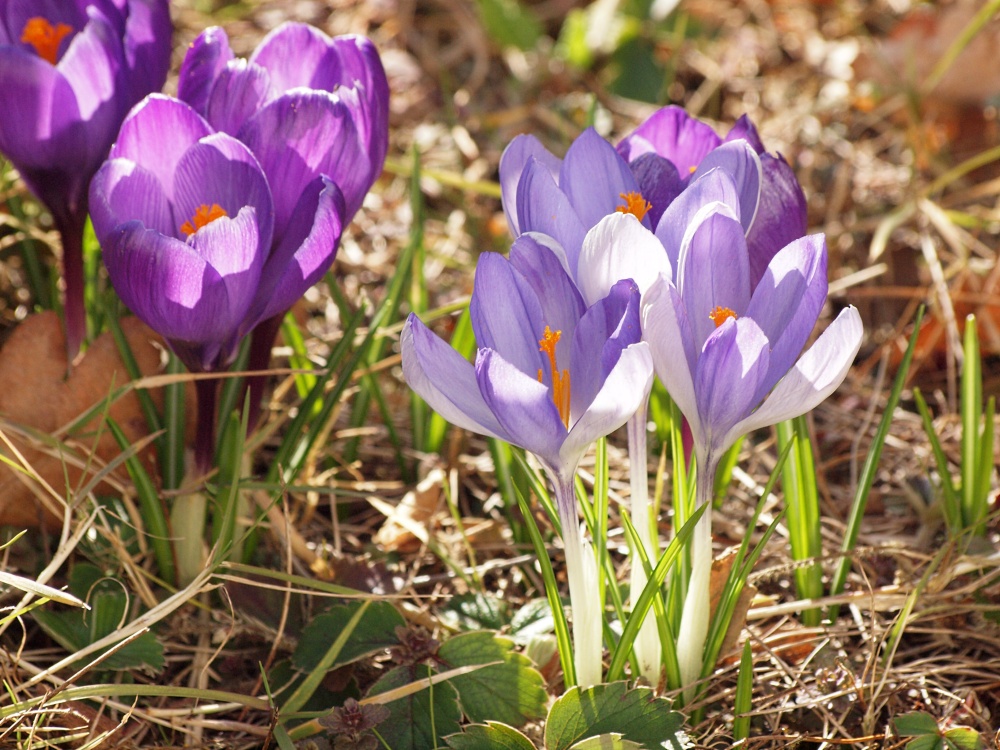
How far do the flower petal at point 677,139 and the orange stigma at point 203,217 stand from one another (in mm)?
496

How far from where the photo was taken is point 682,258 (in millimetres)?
1032

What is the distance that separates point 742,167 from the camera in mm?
1121

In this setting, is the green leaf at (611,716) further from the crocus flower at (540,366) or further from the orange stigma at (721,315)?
the orange stigma at (721,315)

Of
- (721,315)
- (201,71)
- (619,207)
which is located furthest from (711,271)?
(201,71)

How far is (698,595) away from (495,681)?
270mm

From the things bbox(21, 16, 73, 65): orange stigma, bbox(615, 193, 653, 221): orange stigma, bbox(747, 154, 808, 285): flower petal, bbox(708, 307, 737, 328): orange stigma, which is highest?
bbox(21, 16, 73, 65): orange stigma

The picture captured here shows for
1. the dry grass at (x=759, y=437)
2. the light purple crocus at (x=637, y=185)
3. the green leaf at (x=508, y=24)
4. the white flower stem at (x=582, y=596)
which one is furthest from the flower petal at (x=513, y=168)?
the green leaf at (x=508, y=24)

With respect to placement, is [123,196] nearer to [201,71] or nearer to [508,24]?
[201,71]

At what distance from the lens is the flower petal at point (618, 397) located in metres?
0.93

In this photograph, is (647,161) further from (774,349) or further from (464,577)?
(464,577)

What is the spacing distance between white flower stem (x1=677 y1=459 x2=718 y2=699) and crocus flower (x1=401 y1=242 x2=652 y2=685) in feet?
0.47

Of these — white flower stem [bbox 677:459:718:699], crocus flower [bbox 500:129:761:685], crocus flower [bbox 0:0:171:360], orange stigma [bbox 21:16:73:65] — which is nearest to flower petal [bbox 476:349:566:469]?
crocus flower [bbox 500:129:761:685]

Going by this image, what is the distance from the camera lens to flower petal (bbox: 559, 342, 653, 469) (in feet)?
3.04

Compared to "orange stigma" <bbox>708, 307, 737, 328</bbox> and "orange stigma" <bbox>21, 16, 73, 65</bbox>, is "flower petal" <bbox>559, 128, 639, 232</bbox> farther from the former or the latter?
"orange stigma" <bbox>21, 16, 73, 65</bbox>
